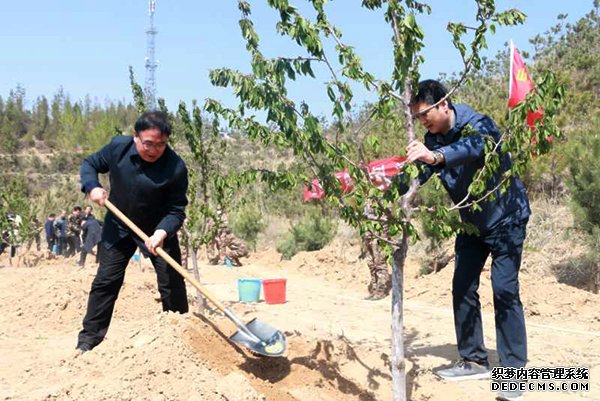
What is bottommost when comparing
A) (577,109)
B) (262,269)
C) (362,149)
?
(262,269)

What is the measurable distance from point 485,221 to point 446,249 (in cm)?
644

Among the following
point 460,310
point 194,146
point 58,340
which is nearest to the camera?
point 460,310

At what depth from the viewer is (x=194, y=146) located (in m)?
6.50

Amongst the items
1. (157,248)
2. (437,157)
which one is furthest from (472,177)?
(157,248)

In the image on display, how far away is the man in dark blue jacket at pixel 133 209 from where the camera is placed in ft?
13.4

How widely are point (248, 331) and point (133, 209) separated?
118 cm

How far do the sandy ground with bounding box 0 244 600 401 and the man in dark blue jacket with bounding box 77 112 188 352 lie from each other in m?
0.30

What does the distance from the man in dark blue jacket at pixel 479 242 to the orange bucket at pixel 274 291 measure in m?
4.28

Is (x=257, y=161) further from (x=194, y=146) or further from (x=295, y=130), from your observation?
(x=295, y=130)

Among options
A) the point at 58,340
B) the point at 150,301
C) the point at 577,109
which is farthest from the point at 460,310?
the point at 577,109

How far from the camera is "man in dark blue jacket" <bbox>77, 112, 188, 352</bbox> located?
407 cm

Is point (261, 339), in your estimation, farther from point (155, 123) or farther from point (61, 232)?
point (61, 232)

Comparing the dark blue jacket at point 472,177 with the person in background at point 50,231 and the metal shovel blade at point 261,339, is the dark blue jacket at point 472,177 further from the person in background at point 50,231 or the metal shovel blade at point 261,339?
the person in background at point 50,231

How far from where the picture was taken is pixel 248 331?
3744 millimetres
